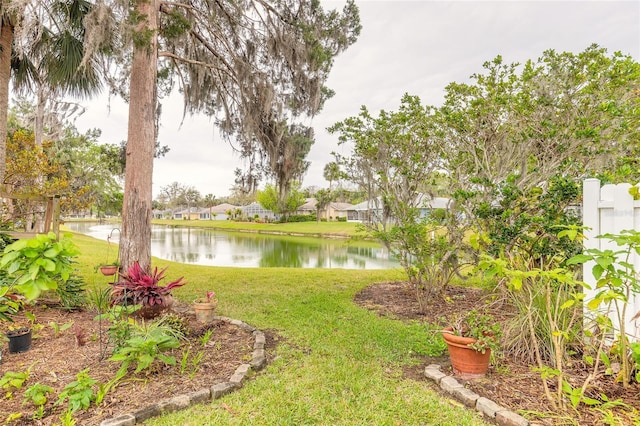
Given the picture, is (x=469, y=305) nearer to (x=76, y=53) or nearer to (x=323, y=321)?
(x=323, y=321)

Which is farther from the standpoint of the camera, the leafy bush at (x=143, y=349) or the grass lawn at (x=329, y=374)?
the leafy bush at (x=143, y=349)

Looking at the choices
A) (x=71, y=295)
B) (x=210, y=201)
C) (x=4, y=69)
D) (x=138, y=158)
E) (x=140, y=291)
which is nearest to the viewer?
(x=140, y=291)

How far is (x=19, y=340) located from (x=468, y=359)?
3.59 meters

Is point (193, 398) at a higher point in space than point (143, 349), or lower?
lower

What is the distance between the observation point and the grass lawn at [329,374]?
188cm

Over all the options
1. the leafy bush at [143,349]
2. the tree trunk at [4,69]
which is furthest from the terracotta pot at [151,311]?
the tree trunk at [4,69]

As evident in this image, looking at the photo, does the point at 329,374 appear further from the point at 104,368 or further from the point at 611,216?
the point at 611,216

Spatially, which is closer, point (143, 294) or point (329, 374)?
point (329, 374)

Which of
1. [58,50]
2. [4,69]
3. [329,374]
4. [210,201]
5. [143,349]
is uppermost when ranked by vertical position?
[58,50]

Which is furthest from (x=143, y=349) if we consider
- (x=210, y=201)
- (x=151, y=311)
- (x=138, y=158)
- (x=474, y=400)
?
(x=210, y=201)

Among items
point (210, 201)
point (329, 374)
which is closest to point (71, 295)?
point (329, 374)

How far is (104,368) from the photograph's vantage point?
7.70ft

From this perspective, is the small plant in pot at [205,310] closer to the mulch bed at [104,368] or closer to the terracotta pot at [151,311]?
the mulch bed at [104,368]

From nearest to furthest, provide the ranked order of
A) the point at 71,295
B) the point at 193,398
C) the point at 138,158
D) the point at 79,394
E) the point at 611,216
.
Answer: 1. the point at 79,394
2. the point at 193,398
3. the point at 611,216
4. the point at 71,295
5. the point at 138,158
